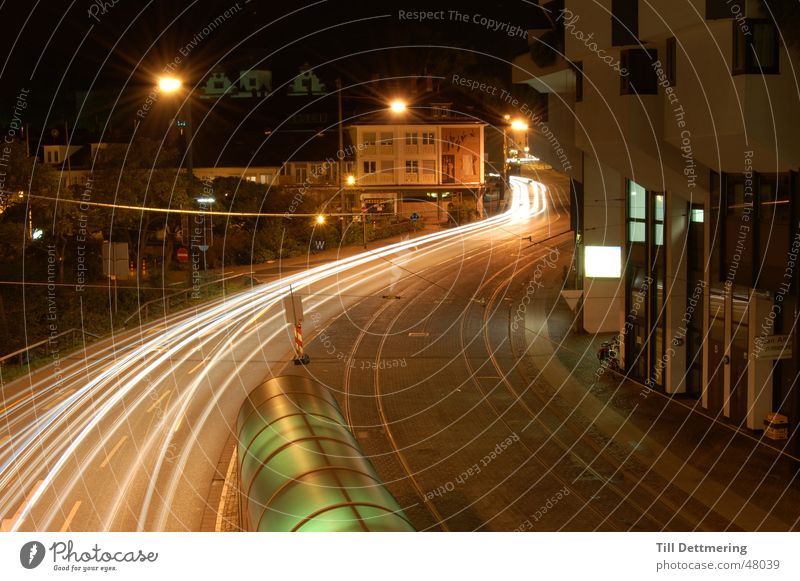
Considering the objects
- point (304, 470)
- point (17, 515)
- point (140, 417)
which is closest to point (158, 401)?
point (140, 417)

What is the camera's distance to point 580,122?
27.8m

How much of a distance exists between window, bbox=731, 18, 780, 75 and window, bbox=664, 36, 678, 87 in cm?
385

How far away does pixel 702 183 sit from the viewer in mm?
23844

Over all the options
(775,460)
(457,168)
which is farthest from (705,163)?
(457,168)

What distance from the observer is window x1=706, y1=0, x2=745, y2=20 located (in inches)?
750

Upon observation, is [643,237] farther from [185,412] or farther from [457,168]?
[457,168]

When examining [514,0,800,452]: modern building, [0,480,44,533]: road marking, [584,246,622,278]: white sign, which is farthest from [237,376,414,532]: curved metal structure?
[584,246,622,278]: white sign

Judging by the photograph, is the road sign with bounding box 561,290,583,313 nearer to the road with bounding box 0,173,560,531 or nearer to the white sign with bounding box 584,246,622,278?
the white sign with bounding box 584,246,622,278

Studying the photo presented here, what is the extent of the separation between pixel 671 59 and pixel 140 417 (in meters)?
14.9

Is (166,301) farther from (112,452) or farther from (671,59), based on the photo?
(671,59)

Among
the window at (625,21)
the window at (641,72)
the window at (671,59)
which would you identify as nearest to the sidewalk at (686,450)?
the window at (641,72)

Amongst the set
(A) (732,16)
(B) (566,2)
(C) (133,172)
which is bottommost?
(C) (133,172)

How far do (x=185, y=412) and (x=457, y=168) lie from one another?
5692 cm
